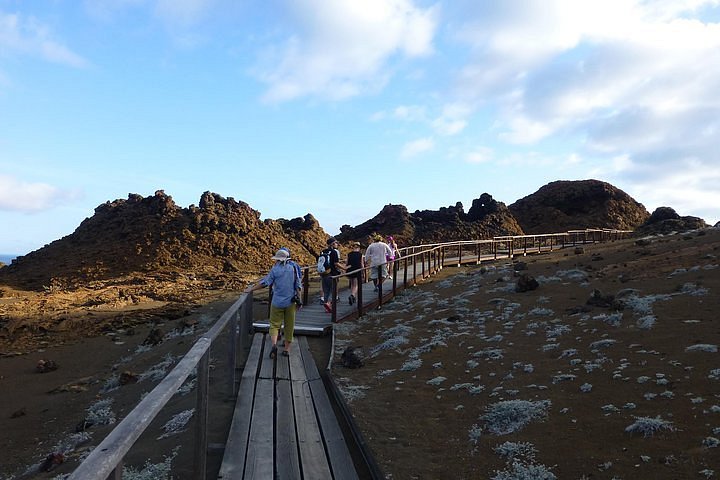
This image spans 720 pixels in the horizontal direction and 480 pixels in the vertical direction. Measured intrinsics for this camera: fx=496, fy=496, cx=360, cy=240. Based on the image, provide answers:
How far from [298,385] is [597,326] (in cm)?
476

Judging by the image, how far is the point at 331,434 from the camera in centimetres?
517

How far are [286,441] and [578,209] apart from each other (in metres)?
63.2

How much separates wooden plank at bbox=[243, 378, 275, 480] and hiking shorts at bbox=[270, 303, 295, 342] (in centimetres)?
181

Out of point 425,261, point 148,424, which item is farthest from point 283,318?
point 425,261

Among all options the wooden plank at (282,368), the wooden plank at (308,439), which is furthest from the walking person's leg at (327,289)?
the wooden plank at (308,439)

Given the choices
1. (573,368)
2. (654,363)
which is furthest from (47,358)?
(654,363)

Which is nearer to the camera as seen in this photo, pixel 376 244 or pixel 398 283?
pixel 376 244

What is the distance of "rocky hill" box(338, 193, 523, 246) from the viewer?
4113cm

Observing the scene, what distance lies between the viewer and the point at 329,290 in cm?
1331

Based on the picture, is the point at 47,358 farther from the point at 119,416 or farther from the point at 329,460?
the point at 329,460

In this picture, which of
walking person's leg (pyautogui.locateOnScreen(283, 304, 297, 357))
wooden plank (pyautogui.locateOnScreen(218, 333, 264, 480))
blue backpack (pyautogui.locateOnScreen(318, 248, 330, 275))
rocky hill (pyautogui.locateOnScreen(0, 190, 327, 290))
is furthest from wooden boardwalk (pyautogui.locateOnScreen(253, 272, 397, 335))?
rocky hill (pyautogui.locateOnScreen(0, 190, 327, 290))

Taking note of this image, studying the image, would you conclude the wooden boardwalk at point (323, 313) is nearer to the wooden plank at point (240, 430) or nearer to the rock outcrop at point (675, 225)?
the wooden plank at point (240, 430)

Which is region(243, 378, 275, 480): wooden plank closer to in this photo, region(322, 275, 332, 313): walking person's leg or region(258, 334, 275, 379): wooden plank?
region(258, 334, 275, 379): wooden plank

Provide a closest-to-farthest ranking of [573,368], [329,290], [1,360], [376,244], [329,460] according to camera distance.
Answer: [329,460] < [573,368] < [1,360] < [329,290] < [376,244]
